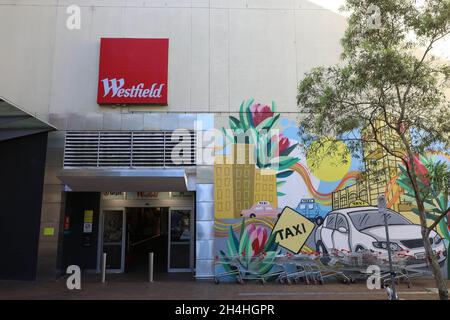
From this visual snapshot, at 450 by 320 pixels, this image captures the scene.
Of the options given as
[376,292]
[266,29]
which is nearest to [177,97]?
[266,29]

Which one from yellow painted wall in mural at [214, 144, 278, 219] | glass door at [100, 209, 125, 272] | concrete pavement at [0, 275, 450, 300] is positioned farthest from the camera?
glass door at [100, 209, 125, 272]

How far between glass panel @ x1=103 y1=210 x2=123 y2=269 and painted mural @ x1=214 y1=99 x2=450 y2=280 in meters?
4.15

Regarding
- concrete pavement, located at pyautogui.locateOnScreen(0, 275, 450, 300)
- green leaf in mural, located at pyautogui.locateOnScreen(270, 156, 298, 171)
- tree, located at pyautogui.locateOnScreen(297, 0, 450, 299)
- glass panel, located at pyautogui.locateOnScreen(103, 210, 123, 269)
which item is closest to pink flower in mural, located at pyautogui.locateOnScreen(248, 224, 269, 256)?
concrete pavement, located at pyautogui.locateOnScreen(0, 275, 450, 300)

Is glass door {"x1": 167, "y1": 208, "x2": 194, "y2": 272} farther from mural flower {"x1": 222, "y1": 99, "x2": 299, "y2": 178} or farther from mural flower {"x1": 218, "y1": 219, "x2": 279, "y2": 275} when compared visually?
mural flower {"x1": 222, "y1": 99, "x2": 299, "y2": 178}

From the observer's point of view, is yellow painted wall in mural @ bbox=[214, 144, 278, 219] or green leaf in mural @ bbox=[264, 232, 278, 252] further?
yellow painted wall in mural @ bbox=[214, 144, 278, 219]

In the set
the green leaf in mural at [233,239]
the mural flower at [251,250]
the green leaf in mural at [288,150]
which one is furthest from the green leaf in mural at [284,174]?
the green leaf in mural at [233,239]

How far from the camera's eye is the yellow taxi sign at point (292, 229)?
12.4 meters

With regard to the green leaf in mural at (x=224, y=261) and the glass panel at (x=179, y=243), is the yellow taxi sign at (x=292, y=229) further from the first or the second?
the glass panel at (x=179, y=243)

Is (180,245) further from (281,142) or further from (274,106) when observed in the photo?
(274,106)

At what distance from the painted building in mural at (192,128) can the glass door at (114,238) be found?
371mm

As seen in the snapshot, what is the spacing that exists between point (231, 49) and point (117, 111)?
4.40 metres

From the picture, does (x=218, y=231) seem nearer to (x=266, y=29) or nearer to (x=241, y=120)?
(x=241, y=120)

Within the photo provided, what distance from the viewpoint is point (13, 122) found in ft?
38.4

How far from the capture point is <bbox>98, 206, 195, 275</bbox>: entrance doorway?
46.1ft
